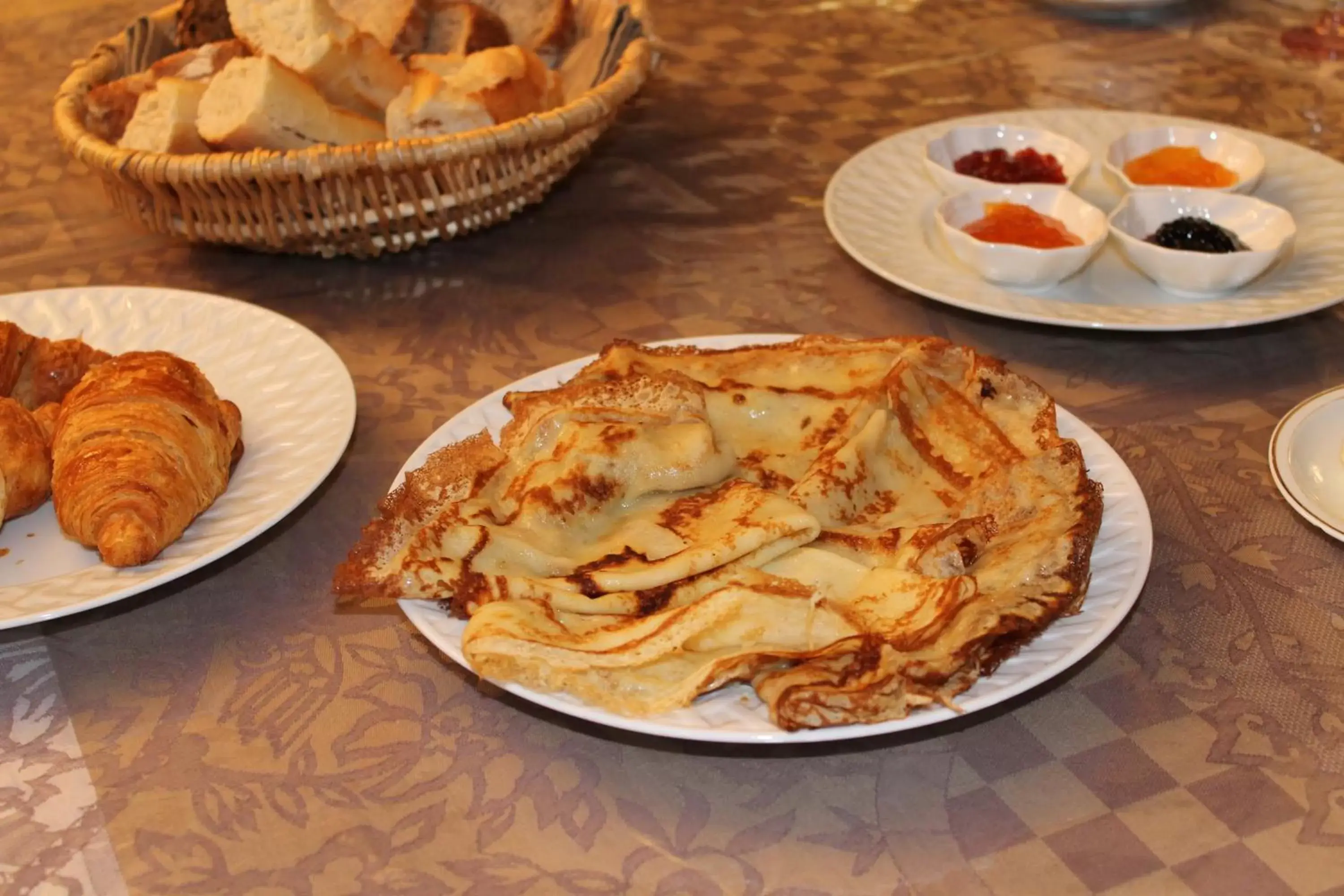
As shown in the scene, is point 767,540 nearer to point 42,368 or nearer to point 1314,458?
point 1314,458

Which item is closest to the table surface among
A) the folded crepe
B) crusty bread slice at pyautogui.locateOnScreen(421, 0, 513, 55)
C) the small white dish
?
the small white dish

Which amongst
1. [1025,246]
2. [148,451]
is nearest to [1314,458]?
[1025,246]

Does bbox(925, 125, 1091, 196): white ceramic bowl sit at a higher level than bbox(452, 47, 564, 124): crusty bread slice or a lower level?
lower

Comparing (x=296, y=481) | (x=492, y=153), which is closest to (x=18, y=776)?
(x=296, y=481)

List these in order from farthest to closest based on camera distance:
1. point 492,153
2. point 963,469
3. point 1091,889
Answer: point 492,153, point 963,469, point 1091,889

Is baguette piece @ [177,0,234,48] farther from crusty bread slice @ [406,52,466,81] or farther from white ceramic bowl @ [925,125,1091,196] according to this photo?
white ceramic bowl @ [925,125,1091,196]

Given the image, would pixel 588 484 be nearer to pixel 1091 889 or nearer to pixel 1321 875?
pixel 1091 889

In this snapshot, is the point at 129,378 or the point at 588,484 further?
the point at 129,378
